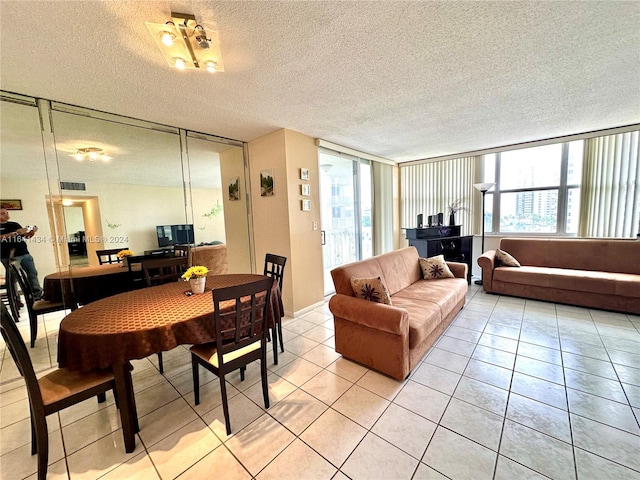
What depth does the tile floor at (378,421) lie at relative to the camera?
1.41 metres

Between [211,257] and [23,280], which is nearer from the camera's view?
[23,280]

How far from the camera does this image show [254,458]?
4.84 feet

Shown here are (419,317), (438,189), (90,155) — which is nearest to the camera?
(419,317)

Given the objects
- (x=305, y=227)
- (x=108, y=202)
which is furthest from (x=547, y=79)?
(x=108, y=202)

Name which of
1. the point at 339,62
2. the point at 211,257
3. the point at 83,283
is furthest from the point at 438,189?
the point at 83,283

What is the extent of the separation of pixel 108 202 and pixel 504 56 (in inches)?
162

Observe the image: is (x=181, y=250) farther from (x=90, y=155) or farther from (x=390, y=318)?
(x=390, y=318)

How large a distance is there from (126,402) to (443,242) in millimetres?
4883

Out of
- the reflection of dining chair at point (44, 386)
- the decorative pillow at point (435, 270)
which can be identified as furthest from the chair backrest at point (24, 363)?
the decorative pillow at point (435, 270)

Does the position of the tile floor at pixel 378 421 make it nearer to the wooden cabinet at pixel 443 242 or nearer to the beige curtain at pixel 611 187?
the wooden cabinet at pixel 443 242

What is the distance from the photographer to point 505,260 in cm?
410

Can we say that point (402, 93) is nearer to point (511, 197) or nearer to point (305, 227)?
point (305, 227)

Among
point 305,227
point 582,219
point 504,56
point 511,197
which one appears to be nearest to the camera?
point 504,56

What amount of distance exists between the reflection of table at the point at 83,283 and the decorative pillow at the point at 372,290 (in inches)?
107
